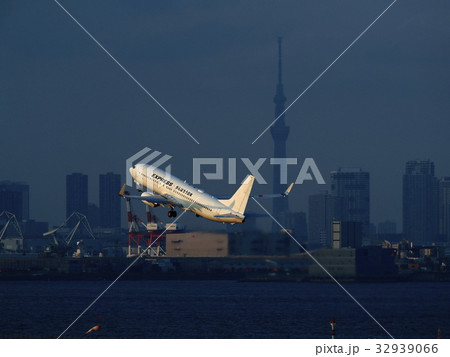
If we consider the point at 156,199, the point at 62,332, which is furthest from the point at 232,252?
the point at 156,199

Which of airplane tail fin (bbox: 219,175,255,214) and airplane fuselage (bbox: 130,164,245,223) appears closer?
airplane fuselage (bbox: 130,164,245,223)

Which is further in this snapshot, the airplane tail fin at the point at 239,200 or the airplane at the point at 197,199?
the airplane tail fin at the point at 239,200

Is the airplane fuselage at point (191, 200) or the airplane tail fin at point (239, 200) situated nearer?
the airplane fuselage at point (191, 200)

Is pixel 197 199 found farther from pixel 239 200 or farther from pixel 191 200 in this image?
pixel 239 200

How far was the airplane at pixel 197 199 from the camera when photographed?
118 metres

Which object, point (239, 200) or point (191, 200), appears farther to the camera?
point (239, 200)

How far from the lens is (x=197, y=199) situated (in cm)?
11794

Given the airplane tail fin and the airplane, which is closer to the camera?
the airplane

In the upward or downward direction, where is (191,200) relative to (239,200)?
downward

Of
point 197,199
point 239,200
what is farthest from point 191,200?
point 239,200

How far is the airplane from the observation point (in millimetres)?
117750

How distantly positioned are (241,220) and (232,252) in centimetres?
8140
